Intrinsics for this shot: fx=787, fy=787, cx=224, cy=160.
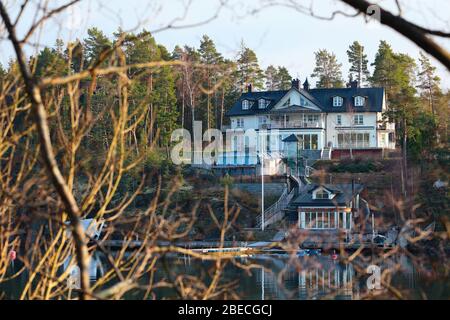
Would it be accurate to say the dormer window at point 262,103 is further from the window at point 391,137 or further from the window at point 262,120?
the window at point 391,137

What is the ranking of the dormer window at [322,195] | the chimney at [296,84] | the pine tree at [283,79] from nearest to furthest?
1. the dormer window at [322,195]
2. the chimney at [296,84]
3. the pine tree at [283,79]

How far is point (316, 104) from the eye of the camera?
4781 cm

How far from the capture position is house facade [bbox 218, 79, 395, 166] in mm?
46906

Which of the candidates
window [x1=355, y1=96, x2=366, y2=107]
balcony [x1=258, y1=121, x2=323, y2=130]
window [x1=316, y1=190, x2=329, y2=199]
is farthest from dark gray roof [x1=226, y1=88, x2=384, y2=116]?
window [x1=316, y1=190, x2=329, y2=199]

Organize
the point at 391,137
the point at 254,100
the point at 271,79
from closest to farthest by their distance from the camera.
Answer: the point at 391,137 → the point at 254,100 → the point at 271,79

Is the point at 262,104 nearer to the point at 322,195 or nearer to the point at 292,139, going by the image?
the point at 292,139

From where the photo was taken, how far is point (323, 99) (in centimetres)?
4897

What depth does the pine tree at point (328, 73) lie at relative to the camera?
198ft

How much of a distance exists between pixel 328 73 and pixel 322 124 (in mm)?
13982

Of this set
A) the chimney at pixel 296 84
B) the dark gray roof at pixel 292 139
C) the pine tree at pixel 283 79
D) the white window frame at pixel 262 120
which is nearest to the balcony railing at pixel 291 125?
the white window frame at pixel 262 120

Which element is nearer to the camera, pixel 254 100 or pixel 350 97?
pixel 350 97

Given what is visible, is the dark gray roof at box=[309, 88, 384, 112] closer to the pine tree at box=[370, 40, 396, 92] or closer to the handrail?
the pine tree at box=[370, 40, 396, 92]

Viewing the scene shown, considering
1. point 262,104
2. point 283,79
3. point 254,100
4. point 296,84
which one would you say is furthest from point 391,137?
point 283,79
